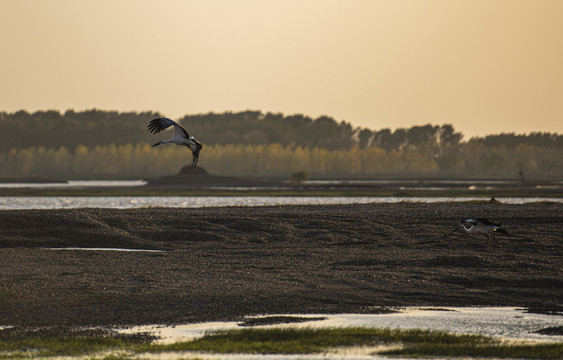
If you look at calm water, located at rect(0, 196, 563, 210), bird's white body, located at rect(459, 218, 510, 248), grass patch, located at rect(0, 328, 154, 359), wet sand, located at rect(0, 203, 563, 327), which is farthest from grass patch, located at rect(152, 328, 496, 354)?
calm water, located at rect(0, 196, 563, 210)

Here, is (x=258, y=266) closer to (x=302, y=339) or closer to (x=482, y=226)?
(x=482, y=226)

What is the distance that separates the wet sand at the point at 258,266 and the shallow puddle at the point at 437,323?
72 cm

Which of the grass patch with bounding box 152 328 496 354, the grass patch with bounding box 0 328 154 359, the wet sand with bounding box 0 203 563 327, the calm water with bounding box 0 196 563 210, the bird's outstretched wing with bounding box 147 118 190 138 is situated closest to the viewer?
the grass patch with bounding box 0 328 154 359

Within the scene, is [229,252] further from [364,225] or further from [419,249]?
[364,225]

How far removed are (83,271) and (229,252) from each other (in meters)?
7.32

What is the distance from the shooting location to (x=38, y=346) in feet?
54.8

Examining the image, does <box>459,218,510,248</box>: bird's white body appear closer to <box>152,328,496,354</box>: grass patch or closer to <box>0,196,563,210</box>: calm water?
<box>152,328,496,354</box>: grass patch

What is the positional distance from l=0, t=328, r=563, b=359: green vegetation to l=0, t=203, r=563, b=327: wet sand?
6.42 feet

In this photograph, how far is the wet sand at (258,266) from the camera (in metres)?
21.0

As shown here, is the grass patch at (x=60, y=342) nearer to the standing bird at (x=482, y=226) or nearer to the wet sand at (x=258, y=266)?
the wet sand at (x=258, y=266)

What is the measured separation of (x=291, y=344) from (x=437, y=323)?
12.8 ft

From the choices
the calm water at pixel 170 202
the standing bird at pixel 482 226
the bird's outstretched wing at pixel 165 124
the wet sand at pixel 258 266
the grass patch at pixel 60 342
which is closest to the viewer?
the grass patch at pixel 60 342

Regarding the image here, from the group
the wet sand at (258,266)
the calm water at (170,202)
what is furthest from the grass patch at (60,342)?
the calm water at (170,202)

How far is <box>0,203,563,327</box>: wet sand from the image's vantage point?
69.0 ft
